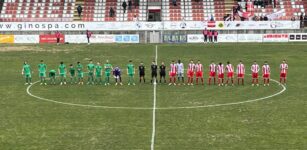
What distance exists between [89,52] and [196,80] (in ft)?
64.0

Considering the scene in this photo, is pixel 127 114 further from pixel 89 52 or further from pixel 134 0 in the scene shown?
pixel 134 0

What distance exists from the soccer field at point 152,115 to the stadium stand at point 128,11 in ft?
96.4

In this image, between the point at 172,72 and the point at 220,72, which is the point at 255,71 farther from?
the point at 172,72

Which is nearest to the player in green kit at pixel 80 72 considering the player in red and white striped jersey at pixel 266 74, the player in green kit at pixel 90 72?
the player in green kit at pixel 90 72

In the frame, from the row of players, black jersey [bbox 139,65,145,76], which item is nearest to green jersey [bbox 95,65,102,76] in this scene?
the row of players

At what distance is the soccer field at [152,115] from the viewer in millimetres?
21453

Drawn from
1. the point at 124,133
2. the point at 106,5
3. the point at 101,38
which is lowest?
the point at 124,133

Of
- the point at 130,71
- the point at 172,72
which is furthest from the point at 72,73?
the point at 172,72

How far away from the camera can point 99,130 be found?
23375 mm

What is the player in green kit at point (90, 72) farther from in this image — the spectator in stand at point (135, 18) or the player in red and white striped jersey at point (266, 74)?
the spectator in stand at point (135, 18)

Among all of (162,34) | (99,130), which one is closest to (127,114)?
(99,130)

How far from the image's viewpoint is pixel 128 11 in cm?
7262

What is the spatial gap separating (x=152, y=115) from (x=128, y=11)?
47.5 metres

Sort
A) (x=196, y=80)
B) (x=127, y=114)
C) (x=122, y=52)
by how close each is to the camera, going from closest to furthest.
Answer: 1. (x=127, y=114)
2. (x=196, y=80)
3. (x=122, y=52)
